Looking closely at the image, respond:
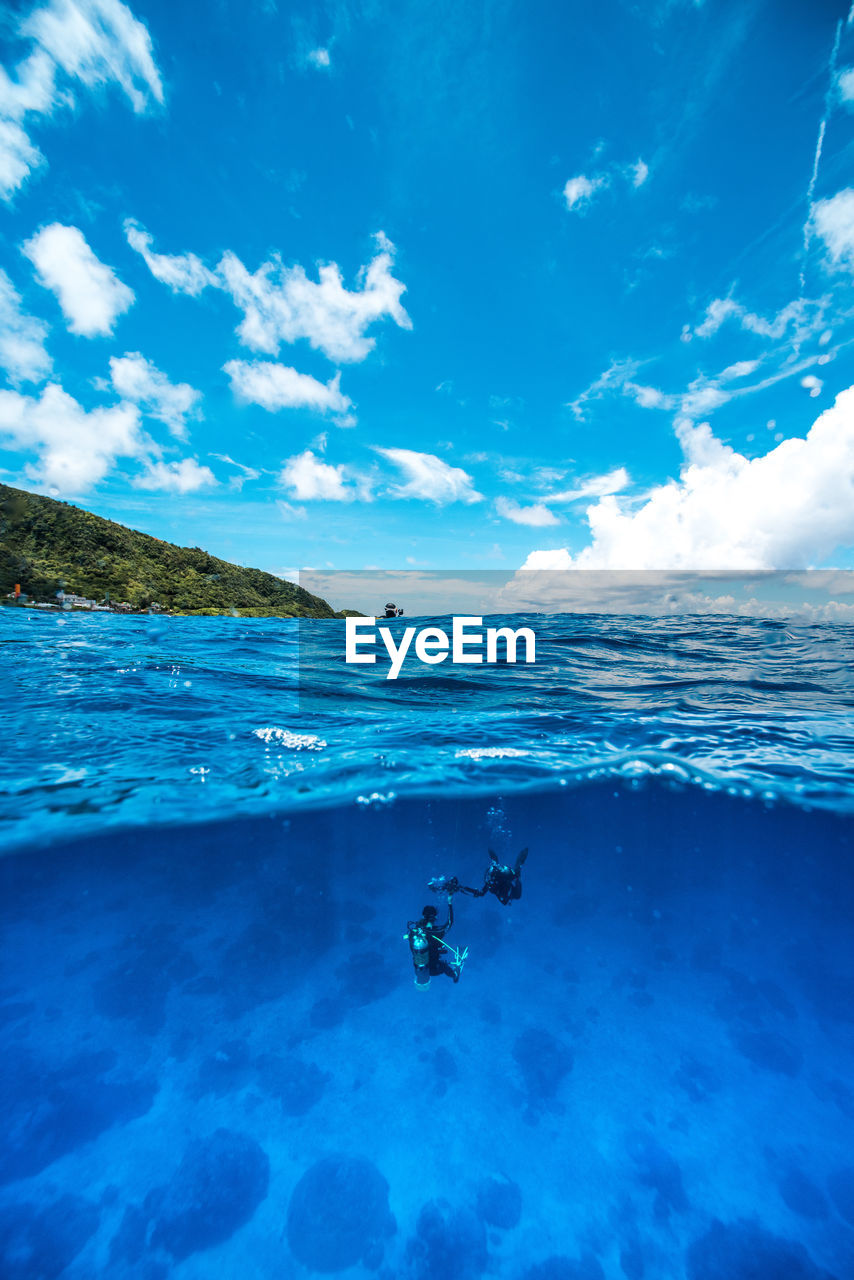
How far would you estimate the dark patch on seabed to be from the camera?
599cm

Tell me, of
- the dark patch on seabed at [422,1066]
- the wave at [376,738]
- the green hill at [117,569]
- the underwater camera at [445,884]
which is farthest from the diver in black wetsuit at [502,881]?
the green hill at [117,569]

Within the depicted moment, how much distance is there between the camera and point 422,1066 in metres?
8.27

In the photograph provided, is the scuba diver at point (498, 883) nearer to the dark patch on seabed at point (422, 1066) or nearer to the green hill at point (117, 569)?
the dark patch on seabed at point (422, 1066)

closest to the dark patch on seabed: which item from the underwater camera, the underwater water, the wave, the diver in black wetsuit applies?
the underwater water

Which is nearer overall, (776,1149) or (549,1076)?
(776,1149)

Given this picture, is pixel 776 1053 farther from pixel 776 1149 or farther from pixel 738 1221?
pixel 738 1221

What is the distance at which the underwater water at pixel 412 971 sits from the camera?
6.20m

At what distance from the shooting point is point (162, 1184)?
6398 millimetres

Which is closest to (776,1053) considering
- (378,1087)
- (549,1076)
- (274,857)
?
(549,1076)

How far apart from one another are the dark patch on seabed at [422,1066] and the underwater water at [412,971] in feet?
0.18

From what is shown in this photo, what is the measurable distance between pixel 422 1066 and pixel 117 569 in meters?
63.0

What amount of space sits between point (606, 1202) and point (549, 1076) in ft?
5.56

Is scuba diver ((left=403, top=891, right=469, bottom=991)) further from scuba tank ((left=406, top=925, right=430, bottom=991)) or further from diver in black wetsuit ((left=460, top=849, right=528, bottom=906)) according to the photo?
diver in black wetsuit ((left=460, top=849, right=528, bottom=906))

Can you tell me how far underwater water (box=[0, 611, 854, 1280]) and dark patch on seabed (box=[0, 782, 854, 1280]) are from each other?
0.06 metres
